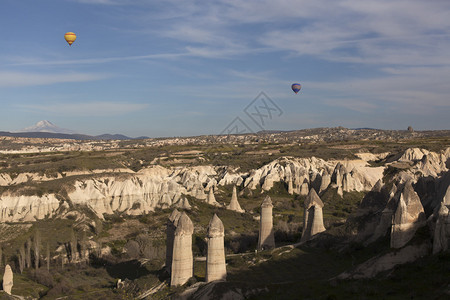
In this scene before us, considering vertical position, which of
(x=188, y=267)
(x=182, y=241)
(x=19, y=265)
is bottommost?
(x=19, y=265)

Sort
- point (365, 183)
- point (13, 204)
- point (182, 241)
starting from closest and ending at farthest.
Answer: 1. point (182, 241)
2. point (13, 204)
3. point (365, 183)

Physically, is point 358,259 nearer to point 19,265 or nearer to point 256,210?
point 19,265

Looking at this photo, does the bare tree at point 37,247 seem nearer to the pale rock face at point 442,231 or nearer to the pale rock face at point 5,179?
the pale rock face at point 5,179

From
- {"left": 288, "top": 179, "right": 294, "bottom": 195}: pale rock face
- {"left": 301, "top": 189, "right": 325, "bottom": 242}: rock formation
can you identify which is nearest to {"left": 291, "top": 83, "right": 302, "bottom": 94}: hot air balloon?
{"left": 288, "top": 179, "right": 294, "bottom": 195}: pale rock face

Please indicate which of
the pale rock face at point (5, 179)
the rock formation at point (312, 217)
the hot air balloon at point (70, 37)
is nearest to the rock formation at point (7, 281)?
the rock formation at point (312, 217)

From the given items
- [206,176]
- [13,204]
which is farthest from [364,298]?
[206,176]

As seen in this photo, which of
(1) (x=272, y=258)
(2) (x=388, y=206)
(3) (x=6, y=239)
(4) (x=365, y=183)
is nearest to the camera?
(2) (x=388, y=206)
